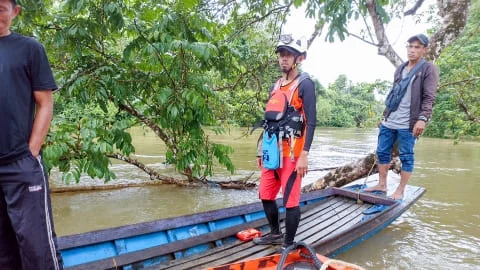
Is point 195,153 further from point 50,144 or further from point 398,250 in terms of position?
point 398,250

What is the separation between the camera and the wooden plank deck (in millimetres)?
2707

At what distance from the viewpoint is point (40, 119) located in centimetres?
174

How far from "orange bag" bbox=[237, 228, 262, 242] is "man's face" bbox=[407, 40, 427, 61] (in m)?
2.44

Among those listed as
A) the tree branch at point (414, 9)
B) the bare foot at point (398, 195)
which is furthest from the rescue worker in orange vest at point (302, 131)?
the tree branch at point (414, 9)

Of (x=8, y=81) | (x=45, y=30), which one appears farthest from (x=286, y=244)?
(x=45, y=30)

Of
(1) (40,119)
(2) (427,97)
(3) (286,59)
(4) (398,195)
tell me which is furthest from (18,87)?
(4) (398,195)

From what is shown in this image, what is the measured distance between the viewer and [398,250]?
4.03 m

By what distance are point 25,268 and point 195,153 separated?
3383 mm

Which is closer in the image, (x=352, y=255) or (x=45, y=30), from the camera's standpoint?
(x=352, y=255)

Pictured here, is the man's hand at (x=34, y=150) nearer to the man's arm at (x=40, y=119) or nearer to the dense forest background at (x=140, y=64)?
the man's arm at (x=40, y=119)

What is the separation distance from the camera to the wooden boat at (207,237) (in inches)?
101

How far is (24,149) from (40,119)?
0.54ft

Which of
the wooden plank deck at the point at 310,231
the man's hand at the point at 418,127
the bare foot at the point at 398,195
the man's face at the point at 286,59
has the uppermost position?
the man's face at the point at 286,59

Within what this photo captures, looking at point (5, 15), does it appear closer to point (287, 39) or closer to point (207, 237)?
point (287, 39)
